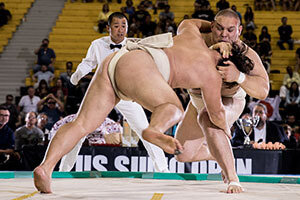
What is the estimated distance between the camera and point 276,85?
10539 mm

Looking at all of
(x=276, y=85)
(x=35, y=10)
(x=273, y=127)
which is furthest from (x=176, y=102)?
(x=35, y=10)

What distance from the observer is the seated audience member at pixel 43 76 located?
10.5 metres

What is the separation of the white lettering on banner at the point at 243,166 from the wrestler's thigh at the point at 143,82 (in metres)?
2.64

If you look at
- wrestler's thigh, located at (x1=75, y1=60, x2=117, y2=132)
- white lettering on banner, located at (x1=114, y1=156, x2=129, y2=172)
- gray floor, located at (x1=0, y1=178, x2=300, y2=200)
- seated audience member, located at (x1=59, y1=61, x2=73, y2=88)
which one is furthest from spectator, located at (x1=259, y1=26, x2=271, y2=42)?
wrestler's thigh, located at (x1=75, y1=60, x2=117, y2=132)

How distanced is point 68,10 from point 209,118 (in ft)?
32.7

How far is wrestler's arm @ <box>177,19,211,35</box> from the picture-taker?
3.23m

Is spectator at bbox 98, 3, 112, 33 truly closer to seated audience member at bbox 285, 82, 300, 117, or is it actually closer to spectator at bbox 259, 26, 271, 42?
spectator at bbox 259, 26, 271, 42

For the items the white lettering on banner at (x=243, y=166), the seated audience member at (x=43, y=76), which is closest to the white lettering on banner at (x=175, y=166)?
the white lettering on banner at (x=243, y=166)

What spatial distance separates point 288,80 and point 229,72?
7354mm

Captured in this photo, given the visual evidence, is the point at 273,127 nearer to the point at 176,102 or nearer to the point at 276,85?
the point at 176,102

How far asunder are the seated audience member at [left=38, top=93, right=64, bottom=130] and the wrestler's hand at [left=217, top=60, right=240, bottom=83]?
18.2ft

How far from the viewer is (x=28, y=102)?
367 inches

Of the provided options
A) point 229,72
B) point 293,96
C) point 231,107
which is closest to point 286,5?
point 293,96

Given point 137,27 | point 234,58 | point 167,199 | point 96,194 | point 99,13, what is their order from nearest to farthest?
1. point 167,199
2. point 96,194
3. point 234,58
4. point 137,27
5. point 99,13
